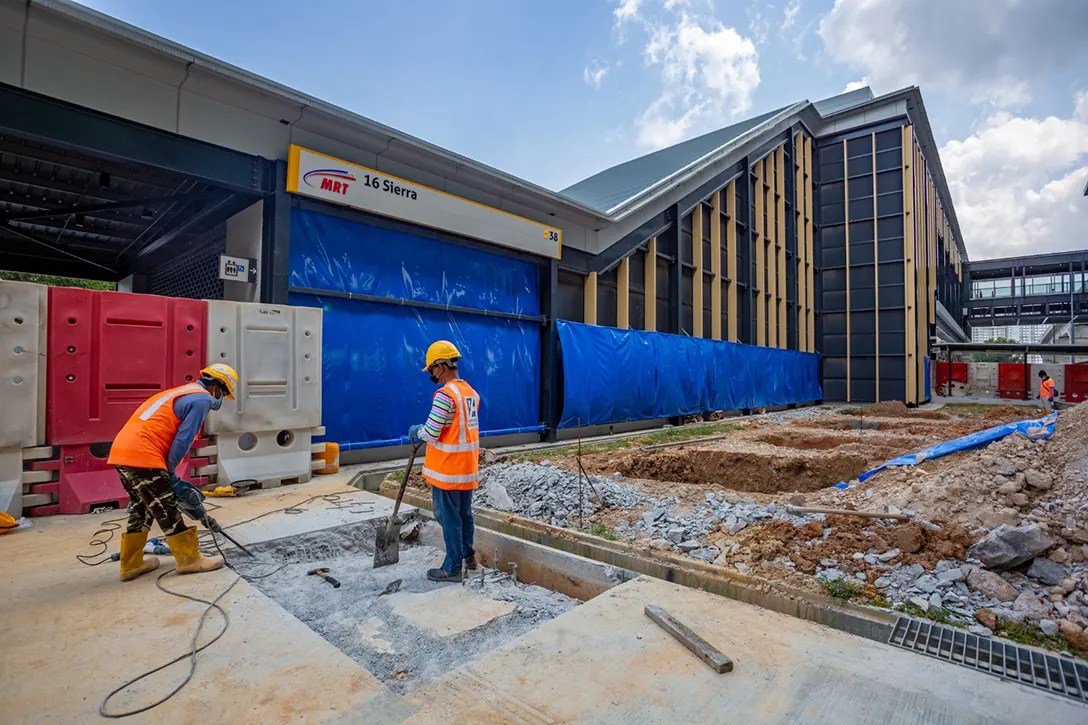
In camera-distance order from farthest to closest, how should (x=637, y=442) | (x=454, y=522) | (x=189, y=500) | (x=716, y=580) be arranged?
(x=637, y=442) → (x=454, y=522) → (x=189, y=500) → (x=716, y=580)

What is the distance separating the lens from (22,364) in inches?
210

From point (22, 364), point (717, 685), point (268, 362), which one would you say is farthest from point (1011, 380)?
point (22, 364)

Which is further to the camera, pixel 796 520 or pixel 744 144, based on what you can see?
pixel 744 144

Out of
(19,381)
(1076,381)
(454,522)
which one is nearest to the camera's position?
(454,522)

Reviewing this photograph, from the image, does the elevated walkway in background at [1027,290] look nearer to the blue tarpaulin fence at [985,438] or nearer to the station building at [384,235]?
the station building at [384,235]

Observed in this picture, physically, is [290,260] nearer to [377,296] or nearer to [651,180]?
[377,296]

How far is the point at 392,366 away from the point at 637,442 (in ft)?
18.0

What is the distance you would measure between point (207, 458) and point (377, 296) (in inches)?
149

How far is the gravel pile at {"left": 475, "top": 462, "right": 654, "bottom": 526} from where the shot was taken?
6.14 metres

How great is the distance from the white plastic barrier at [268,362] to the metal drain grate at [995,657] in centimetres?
684

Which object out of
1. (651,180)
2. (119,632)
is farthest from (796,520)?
(651,180)

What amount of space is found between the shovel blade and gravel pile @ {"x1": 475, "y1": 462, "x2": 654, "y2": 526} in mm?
1522

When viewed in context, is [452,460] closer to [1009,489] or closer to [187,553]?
[187,553]

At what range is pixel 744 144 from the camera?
67.5ft
